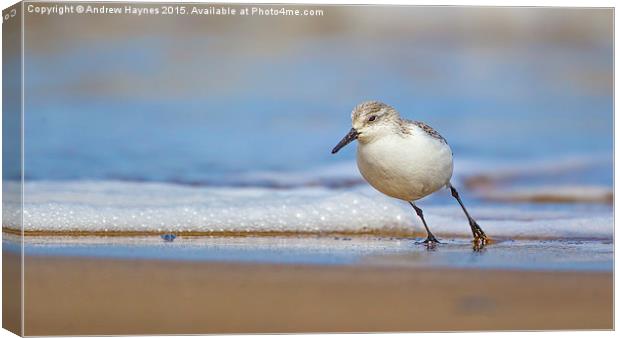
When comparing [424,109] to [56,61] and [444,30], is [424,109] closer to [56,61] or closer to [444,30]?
[444,30]

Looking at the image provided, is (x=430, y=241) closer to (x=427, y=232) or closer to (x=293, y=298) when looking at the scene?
(x=427, y=232)

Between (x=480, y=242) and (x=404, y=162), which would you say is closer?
(x=404, y=162)

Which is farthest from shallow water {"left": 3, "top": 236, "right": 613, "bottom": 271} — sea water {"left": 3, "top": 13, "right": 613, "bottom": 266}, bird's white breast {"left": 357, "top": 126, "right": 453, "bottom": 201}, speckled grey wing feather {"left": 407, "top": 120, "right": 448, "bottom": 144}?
speckled grey wing feather {"left": 407, "top": 120, "right": 448, "bottom": 144}

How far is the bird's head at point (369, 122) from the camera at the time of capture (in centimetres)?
684

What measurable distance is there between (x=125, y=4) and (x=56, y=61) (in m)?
0.41

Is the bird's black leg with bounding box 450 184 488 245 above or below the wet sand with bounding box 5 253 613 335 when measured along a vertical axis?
above

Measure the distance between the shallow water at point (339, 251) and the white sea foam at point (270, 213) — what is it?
118 mm

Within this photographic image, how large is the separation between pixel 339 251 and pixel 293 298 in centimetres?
86

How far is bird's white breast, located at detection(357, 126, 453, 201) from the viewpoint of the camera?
22.4ft

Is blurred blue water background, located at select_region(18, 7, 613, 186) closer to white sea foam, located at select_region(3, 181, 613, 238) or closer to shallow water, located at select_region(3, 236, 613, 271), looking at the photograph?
white sea foam, located at select_region(3, 181, 613, 238)

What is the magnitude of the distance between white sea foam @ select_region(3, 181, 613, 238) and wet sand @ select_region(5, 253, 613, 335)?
0.72m

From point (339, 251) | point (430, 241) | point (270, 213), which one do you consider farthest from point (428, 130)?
point (270, 213)

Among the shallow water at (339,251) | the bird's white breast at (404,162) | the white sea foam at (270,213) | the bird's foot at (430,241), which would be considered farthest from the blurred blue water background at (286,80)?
the bird's foot at (430,241)

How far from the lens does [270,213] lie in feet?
24.3
